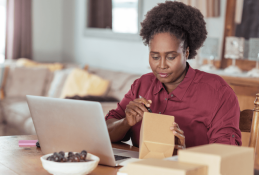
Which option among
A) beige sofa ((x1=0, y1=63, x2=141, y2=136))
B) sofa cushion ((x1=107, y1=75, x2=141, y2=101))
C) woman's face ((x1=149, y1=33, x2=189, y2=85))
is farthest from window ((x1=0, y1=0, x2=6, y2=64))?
woman's face ((x1=149, y1=33, x2=189, y2=85))

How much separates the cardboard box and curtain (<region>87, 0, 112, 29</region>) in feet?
12.7

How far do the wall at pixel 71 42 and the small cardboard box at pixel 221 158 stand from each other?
3.44 metres

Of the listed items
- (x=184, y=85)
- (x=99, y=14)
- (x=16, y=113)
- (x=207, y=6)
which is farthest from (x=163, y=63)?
(x=99, y=14)

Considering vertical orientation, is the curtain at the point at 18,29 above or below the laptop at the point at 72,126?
above

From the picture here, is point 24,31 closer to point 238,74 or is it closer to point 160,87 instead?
point 238,74

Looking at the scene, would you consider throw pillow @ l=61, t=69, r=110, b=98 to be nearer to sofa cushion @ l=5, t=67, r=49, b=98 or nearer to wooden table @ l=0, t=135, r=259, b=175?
sofa cushion @ l=5, t=67, r=49, b=98

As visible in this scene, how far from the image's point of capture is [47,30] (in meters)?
5.54

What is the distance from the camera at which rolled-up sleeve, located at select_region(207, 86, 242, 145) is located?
1337 millimetres

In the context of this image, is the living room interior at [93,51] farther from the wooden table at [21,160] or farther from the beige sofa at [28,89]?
the wooden table at [21,160]

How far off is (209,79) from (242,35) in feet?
6.43

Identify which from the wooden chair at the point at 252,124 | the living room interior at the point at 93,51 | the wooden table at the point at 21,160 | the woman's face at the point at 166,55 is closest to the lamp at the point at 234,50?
the living room interior at the point at 93,51

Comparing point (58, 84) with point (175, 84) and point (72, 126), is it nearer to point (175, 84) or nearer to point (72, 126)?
point (175, 84)

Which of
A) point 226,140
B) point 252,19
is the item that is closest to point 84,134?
point 226,140

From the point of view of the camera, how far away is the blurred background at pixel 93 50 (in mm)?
3248
